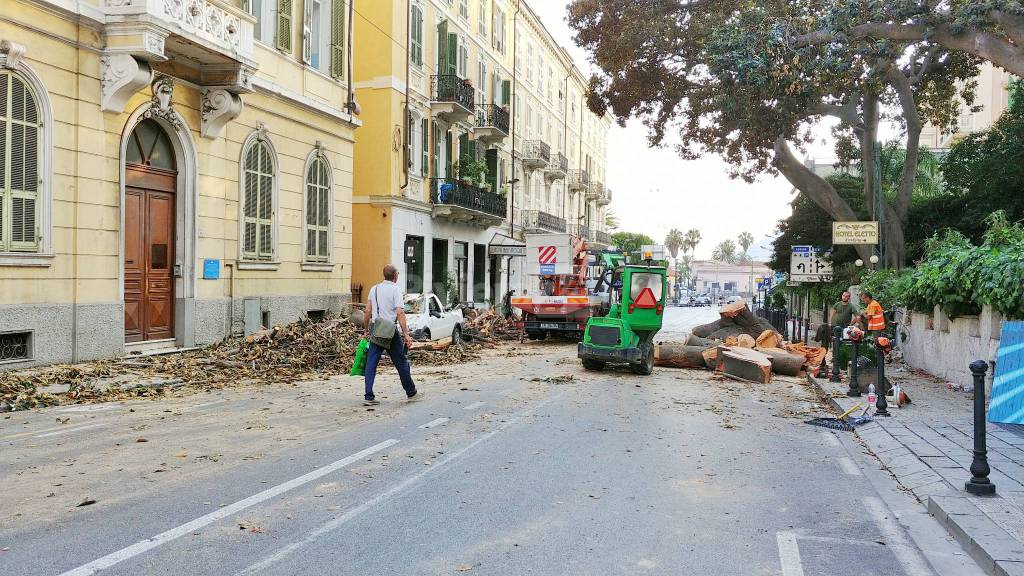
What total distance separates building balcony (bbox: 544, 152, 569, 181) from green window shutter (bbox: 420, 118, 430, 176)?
686 inches

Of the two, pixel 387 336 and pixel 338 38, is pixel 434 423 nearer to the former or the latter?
pixel 387 336

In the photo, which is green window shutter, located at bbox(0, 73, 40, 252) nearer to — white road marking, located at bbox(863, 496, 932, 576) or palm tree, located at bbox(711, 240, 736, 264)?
white road marking, located at bbox(863, 496, 932, 576)

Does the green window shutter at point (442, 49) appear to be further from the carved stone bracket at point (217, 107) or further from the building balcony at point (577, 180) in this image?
the building balcony at point (577, 180)

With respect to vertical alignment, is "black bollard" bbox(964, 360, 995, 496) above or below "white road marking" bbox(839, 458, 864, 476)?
above

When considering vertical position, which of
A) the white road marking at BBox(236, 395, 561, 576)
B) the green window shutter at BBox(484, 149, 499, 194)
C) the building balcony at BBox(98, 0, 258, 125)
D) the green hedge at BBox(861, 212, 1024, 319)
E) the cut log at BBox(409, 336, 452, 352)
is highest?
the green window shutter at BBox(484, 149, 499, 194)

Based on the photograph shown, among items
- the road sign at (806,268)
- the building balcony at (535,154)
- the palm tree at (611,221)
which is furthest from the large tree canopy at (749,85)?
the palm tree at (611,221)

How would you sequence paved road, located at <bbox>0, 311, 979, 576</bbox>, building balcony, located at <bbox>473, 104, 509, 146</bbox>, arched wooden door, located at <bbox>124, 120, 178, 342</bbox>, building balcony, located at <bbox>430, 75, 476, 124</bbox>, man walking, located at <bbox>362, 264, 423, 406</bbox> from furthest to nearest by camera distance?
building balcony, located at <bbox>473, 104, 509, 146</bbox>, building balcony, located at <bbox>430, 75, 476, 124</bbox>, arched wooden door, located at <bbox>124, 120, 178, 342</bbox>, man walking, located at <bbox>362, 264, 423, 406</bbox>, paved road, located at <bbox>0, 311, 979, 576</bbox>

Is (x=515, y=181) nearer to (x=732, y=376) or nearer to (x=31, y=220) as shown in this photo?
(x=732, y=376)

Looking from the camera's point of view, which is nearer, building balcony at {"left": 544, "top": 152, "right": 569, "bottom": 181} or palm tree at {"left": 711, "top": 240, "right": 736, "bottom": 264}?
building balcony at {"left": 544, "top": 152, "right": 569, "bottom": 181}

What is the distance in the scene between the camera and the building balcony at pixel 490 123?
34.2m

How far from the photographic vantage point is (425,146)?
97.6ft

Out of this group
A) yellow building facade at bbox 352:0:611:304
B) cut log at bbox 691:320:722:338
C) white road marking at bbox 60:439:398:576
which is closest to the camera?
white road marking at bbox 60:439:398:576

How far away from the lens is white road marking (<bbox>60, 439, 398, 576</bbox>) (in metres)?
4.33

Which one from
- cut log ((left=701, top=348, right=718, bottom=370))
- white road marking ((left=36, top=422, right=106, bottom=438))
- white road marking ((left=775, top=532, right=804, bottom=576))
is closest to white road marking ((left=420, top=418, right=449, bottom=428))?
white road marking ((left=36, top=422, right=106, bottom=438))
